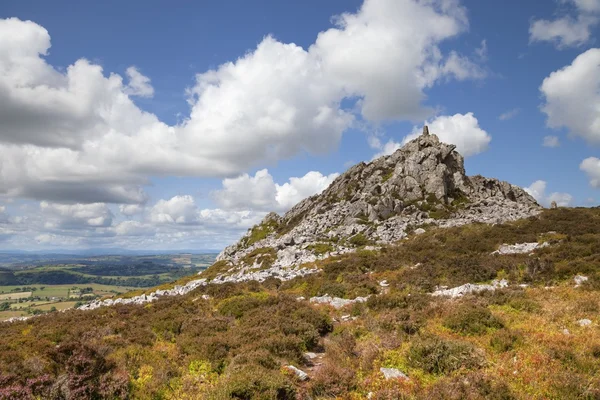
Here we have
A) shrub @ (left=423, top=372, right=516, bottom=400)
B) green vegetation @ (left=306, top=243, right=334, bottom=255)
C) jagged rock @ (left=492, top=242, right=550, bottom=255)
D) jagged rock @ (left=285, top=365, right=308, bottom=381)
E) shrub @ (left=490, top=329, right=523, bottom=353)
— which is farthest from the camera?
green vegetation @ (left=306, top=243, right=334, bottom=255)

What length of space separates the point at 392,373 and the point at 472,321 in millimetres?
5625

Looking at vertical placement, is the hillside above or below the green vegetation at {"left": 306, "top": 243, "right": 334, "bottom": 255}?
below

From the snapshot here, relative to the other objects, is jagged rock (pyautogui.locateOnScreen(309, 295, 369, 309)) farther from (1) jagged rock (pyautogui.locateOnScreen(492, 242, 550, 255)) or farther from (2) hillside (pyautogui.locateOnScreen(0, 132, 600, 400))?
(1) jagged rock (pyautogui.locateOnScreen(492, 242, 550, 255))

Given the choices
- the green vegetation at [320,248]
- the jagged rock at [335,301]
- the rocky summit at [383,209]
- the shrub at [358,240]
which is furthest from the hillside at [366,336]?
the rocky summit at [383,209]

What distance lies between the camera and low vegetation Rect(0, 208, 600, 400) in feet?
31.2

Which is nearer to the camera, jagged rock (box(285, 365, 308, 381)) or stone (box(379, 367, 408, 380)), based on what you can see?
stone (box(379, 367, 408, 380))

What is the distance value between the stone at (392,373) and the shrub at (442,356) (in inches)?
34.2

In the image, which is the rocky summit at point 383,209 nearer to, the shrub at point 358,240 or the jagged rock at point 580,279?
the shrub at point 358,240

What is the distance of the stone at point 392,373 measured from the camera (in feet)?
33.1

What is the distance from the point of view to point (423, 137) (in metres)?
79.5

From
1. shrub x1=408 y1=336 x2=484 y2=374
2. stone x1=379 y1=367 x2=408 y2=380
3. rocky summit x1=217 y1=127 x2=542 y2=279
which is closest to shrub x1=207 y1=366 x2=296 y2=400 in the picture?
stone x1=379 y1=367 x2=408 y2=380

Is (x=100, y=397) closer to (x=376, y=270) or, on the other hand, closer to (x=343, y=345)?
(x=343, y=345)

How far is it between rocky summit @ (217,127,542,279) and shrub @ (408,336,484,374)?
26739 mm

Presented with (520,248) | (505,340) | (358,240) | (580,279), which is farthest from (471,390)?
(358,240)
